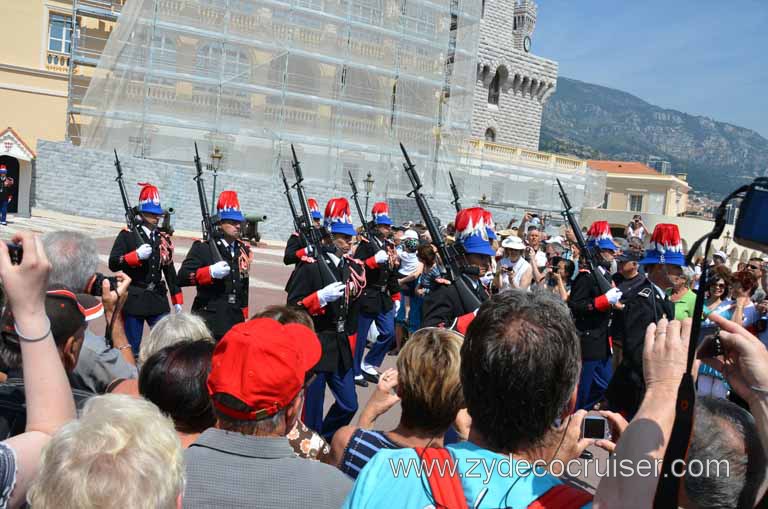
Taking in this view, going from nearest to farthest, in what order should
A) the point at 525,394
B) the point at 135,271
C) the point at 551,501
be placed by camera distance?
1. the point at 551,501
2. the point at 525,394
3. the point at 135,271

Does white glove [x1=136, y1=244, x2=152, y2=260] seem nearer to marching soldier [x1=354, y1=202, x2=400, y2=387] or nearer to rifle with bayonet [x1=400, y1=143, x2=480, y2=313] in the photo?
marching soldier [x1=354, y1=202, x2=400, y2=387]

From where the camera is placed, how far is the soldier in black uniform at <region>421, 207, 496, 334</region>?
500 centimetres

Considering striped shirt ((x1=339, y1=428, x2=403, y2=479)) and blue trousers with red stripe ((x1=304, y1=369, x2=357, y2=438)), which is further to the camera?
blue trousers with red stripe ((x1=304, y1=369, x2=357, y2=438))

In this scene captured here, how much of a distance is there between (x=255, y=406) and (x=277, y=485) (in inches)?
9.6

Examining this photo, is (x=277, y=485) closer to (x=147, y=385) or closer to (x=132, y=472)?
(x=132, y=472)

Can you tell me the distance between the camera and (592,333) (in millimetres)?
6582

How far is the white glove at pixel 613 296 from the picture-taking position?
642cm

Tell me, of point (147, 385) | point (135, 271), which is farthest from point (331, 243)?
point (147, 385)

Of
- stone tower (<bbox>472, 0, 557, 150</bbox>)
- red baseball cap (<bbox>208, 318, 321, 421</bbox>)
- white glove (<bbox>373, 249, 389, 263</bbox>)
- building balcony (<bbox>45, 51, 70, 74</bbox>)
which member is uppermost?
stone tower (<bbox>472, 0, 557, 150</bbox>)

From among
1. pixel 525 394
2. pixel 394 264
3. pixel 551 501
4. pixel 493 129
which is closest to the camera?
pixel 551 501

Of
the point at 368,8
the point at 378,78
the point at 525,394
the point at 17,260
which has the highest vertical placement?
the point at 368,8

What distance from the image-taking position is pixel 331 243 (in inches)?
333

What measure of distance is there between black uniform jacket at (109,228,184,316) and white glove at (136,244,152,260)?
0.04 metres

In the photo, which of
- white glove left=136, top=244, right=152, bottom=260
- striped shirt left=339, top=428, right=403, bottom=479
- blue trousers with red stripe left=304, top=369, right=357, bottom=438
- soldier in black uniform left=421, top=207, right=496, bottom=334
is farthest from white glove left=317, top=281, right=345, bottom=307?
striped shirt left=339, top=428, right=403, bottom=479
